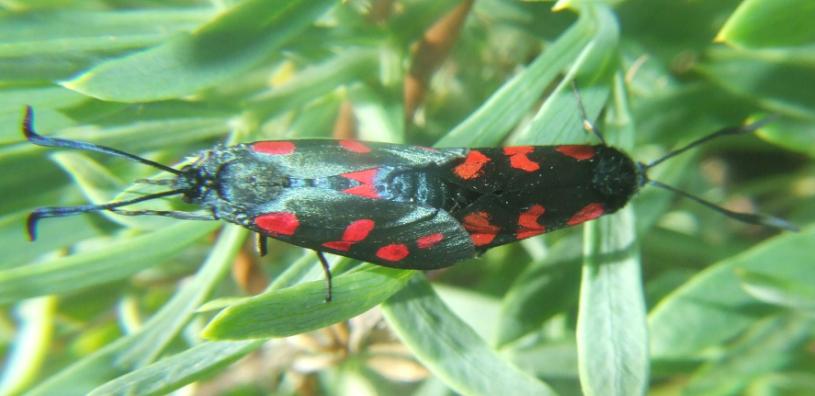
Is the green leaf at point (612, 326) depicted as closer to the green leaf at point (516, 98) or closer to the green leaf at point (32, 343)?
the green leaf at point (516, 98)

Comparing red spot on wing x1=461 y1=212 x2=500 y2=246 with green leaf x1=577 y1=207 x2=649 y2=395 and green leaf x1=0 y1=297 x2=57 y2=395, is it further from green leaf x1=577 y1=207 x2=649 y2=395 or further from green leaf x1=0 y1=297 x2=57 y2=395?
green leaf x1=0 y1=297 x2=57 y2=395

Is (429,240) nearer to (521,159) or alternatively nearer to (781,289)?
(521,159)

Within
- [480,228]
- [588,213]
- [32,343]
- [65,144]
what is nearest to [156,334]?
[65,144]

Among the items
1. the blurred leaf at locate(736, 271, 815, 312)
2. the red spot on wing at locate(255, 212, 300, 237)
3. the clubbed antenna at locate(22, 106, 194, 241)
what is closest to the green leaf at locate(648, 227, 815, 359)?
the blurred leaf at locate(736, 271, 815, 312)

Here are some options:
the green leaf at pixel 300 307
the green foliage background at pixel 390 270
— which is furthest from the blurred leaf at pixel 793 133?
the green leaf at pixel 300 307

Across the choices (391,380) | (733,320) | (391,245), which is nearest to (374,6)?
(391,245)
